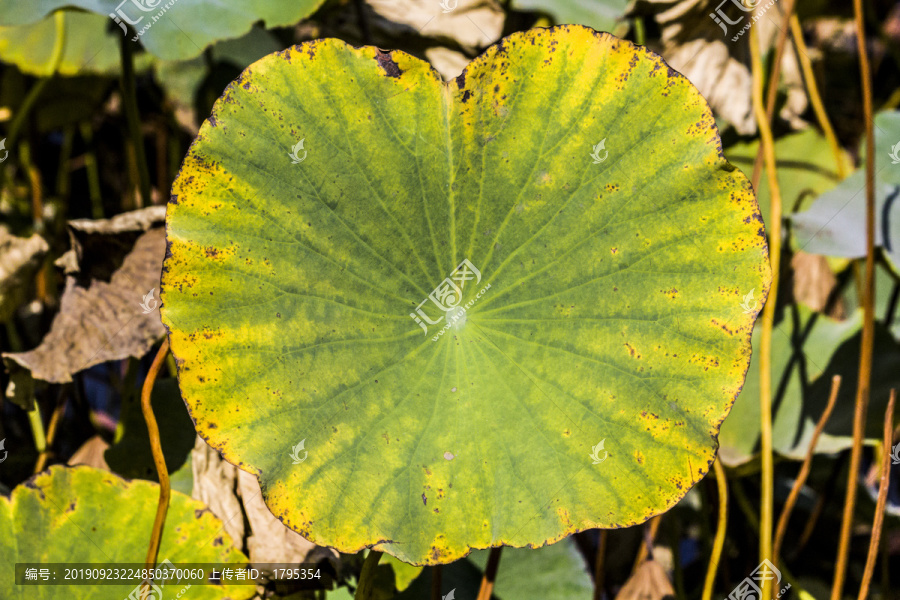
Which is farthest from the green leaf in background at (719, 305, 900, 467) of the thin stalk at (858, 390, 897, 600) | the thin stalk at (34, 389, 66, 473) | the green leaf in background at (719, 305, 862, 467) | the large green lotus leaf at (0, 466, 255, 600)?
the thin stalk at (34, 389, 66, 473)

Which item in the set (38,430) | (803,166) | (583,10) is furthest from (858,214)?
(38,430)

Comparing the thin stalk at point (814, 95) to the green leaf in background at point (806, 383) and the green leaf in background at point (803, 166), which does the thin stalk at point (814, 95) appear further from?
the green leaf in background at point (806, 383)

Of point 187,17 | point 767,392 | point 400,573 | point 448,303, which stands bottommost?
point 400,573

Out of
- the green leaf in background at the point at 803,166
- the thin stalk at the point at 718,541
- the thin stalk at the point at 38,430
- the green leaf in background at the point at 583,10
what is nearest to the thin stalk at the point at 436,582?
the thin stalk at the point at 718,541

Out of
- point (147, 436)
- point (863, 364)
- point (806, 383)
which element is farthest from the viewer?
point (806, 383)

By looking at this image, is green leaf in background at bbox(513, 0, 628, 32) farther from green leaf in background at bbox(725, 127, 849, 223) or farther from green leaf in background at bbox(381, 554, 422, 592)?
green leaf in background at bbox(381, 554, 422, 592)

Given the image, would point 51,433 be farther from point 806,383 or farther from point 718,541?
point 806,383

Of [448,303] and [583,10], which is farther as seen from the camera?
[583,10]
